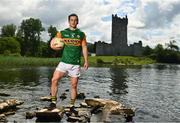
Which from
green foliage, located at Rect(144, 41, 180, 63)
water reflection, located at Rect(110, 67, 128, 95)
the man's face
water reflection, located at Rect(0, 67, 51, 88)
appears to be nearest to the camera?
the man's face

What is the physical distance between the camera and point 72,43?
45.5 ft

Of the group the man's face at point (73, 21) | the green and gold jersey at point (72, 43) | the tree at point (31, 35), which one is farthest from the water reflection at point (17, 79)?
the tree at point (31, 35)

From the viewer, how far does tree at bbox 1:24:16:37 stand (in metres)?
154

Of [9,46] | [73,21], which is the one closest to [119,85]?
[73,21]

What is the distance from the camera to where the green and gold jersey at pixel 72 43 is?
1383 cm

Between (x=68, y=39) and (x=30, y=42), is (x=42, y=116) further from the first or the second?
(x=30, y=42)

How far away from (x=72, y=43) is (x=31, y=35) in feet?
426

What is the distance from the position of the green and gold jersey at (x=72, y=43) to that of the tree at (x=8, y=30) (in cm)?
14340

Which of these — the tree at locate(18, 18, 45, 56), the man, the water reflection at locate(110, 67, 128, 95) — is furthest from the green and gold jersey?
the tree at locate(18, 18, 45, 56)

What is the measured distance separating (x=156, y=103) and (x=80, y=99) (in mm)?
4134

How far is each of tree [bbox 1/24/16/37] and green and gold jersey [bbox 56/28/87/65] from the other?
143402 millimetres

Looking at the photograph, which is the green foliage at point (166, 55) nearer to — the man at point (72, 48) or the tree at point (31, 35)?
the tree at point (31, 35)

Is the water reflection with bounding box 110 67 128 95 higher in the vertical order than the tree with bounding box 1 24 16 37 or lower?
lower

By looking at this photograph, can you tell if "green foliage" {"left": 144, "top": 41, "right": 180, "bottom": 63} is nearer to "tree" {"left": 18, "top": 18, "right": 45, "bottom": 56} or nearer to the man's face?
"tree" {"left": 18, "top": 18, "right": 45, "bottom": 56}
